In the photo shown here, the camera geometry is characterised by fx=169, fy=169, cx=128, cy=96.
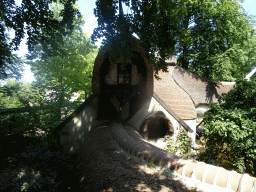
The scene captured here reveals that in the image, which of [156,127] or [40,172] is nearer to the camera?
[40,172]

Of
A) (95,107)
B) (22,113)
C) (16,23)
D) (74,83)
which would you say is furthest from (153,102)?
(74,83)

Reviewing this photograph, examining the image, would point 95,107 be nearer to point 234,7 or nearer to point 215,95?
point 215,95

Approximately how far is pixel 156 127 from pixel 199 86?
9.23 m

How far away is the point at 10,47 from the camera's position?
6.16m

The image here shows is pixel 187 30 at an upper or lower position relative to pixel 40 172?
upper

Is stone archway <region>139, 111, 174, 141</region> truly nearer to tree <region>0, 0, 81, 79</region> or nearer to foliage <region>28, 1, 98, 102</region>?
tree <region>0, 0, 81, 79</region>

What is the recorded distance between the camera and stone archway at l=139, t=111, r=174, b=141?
10070 mm

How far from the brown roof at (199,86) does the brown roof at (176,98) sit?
2.85 metres

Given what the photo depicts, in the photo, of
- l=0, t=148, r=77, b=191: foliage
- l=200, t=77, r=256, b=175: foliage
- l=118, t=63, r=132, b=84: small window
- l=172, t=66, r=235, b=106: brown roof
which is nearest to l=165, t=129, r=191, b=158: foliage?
l=200, t=77, r=256, b=175: foliage

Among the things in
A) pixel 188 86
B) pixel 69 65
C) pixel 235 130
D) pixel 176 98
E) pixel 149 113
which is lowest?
pixel 149 113

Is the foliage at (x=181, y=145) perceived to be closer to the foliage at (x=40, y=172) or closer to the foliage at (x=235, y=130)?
the foliage at (x=235, y=130)

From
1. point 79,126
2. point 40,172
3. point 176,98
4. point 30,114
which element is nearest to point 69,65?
point 79,126

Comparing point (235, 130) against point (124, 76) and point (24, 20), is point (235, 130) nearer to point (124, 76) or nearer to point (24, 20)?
point (124, 76)

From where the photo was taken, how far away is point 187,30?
660 centimetres
